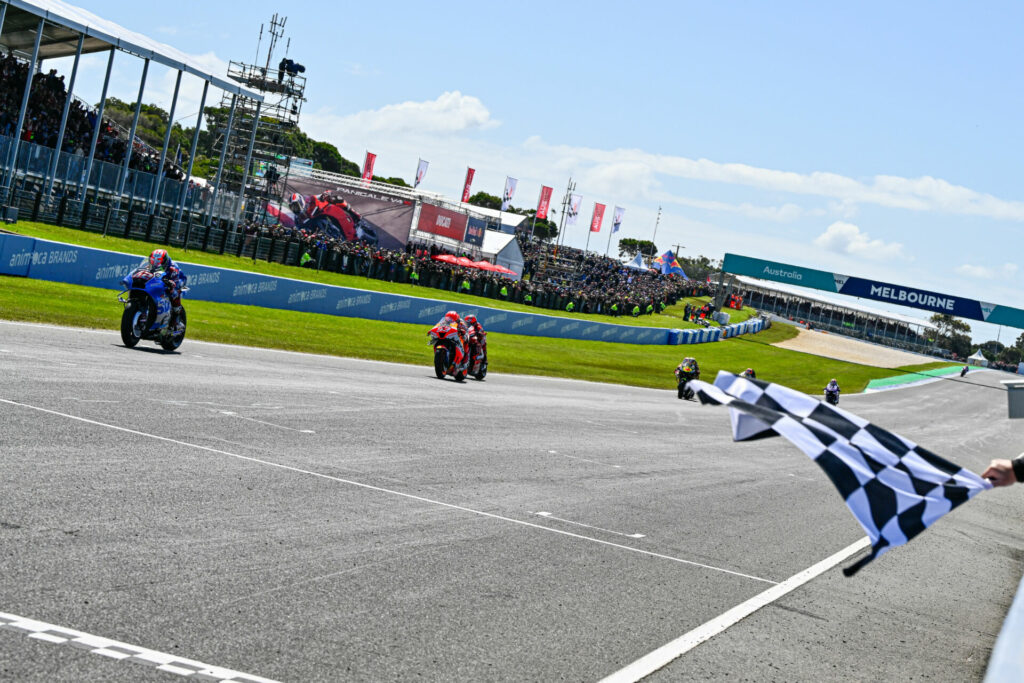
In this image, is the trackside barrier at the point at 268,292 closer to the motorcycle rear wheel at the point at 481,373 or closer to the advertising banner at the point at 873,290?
the motorcycle rear wheel at the point at 481,373

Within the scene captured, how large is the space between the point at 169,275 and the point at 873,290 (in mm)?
62596

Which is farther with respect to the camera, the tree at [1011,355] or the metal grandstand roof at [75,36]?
the tree at [1011,355]

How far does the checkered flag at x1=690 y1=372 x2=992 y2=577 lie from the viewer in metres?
4.06

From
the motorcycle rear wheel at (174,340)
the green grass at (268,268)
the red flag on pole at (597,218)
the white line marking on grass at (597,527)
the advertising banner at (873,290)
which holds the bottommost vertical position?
the white line marking on grass at (597,527)

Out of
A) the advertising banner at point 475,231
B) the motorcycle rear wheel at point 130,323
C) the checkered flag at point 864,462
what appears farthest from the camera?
the advertising banner at point 475,231

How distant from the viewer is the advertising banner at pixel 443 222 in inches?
2463

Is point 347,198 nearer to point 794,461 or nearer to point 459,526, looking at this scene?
point 794,461

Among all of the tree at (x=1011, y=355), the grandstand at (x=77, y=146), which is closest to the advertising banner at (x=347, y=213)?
the grandstand at (x=77, y=146)

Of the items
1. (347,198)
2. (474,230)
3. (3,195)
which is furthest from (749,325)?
(3,195)

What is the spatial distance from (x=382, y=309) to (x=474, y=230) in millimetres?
30805

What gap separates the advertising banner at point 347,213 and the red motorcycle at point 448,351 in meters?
39.1

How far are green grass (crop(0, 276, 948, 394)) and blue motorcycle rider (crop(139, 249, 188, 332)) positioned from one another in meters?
1.50

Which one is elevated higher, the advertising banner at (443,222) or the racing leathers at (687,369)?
the advertising banner at (443,222)

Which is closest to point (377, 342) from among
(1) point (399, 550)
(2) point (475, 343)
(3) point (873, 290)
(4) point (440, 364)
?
(2) point (475, 343)
